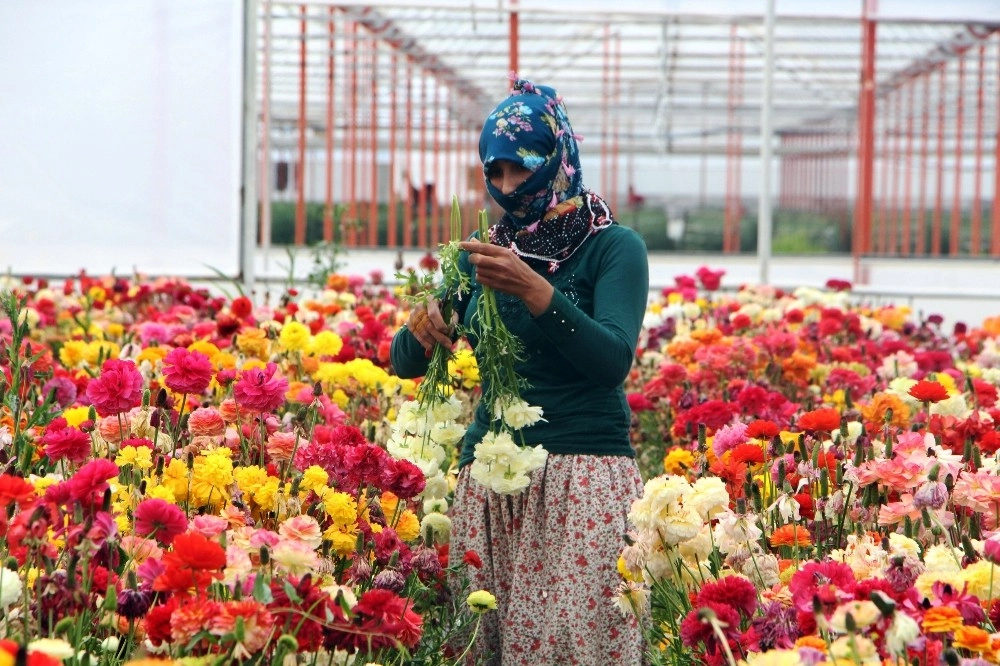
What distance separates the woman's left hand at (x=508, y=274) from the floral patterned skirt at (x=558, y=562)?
403 millimetres

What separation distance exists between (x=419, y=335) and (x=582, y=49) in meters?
14.9

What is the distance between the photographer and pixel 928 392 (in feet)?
9.88

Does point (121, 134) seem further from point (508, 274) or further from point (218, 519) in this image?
point (218, 519)

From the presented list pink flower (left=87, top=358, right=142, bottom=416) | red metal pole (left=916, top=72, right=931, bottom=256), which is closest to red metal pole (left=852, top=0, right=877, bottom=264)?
red metal pole (left=916, top=72, right=931, bottom=256)

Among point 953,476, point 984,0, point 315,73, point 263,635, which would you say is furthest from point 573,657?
point 315,73

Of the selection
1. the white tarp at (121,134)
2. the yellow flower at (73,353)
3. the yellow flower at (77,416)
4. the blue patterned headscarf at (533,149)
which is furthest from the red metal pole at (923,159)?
the yellow flower at (77,416)

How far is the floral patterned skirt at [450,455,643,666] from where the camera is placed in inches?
102

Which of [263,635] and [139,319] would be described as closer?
[263,635]

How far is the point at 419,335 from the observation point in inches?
102

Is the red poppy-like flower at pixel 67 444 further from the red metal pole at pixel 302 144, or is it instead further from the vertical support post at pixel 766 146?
the red metal pole at pixel 302 144

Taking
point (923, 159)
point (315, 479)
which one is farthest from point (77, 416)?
point (923, 159)

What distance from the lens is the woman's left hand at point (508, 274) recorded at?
2.35m

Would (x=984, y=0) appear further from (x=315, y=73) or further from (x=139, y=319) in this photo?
(x=315, y=73)

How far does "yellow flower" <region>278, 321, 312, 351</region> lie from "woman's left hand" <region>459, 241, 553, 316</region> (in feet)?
4.99
